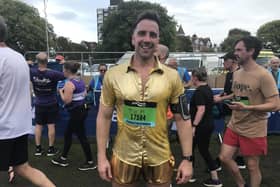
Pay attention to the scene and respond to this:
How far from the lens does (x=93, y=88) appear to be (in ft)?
26.0

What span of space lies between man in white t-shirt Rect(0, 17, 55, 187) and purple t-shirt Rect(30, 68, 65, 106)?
8.11 feet

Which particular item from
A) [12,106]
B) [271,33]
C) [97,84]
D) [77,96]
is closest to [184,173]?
[12,106]

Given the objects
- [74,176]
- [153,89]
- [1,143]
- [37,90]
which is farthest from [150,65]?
[37,90]

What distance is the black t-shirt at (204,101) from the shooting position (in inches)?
184

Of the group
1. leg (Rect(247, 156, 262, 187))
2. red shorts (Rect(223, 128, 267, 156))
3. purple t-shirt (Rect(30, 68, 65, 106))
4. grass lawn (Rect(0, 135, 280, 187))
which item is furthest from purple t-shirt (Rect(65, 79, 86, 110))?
leg (Rect(247, 156, 262, 187))

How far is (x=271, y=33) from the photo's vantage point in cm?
8031

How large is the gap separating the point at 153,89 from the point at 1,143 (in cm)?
179

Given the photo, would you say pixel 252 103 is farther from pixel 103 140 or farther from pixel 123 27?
pixel 123 27

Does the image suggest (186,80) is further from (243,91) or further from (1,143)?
(1,143)

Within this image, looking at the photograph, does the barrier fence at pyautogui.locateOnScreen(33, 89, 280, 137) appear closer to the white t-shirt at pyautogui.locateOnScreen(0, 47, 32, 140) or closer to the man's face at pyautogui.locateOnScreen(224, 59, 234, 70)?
the man's face at pyautogui.locateOnScreen(224, 59, 234, 70)

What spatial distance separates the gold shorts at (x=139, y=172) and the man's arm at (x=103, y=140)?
2.1 inches

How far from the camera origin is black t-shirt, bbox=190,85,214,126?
4.68 m

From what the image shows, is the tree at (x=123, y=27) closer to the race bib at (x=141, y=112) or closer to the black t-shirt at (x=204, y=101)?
the black t-shirt at (x=204, y=101)

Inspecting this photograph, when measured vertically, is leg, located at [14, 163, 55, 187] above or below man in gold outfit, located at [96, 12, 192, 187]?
below
